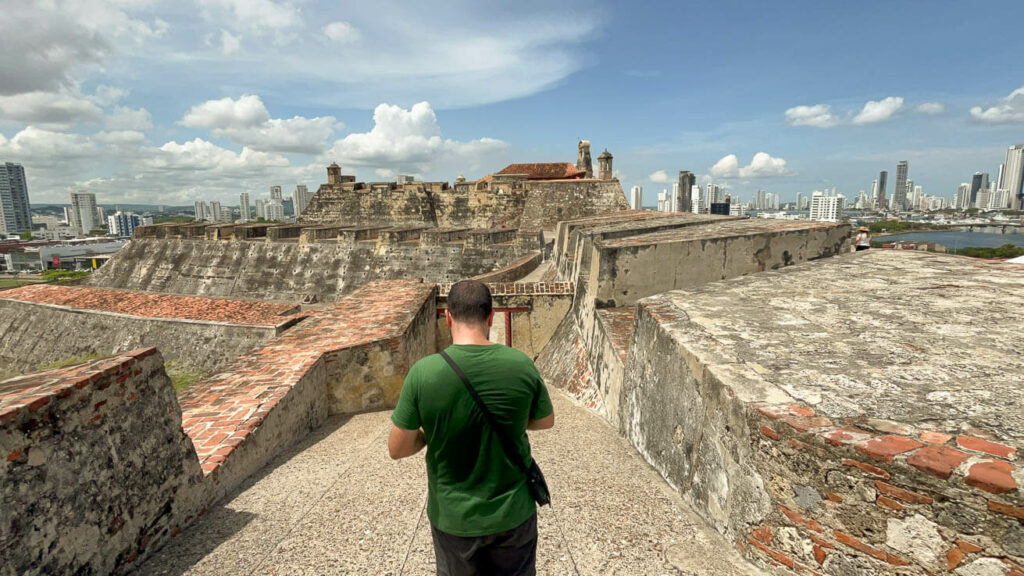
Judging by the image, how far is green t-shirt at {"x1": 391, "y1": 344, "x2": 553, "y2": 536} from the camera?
5.72 feet

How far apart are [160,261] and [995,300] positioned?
981 inches

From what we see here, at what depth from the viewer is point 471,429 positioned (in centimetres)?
176

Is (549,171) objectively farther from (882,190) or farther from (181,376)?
(882,190)

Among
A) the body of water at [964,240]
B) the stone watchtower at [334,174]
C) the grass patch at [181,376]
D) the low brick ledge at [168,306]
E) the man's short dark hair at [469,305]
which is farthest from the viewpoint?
the body of water at [964,240]

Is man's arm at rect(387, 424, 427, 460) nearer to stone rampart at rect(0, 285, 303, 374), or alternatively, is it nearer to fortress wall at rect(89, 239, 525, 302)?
stone rampart at rect(0, 285, 303, 374)

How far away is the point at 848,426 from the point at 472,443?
1.76 m

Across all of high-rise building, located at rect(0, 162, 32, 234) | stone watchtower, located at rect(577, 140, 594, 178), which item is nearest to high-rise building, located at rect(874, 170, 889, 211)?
stone watchtower, located at rect(577, 140, 594, 178)

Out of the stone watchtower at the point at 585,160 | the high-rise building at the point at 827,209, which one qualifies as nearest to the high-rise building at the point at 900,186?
the high-rise building at the point at 827,209

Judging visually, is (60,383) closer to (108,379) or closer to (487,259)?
(108,379)

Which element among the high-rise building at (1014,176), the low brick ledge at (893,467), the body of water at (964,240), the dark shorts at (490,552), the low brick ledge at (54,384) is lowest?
the body of water at (964,240)

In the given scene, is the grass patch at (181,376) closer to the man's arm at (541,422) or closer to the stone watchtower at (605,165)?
the man's arm at (541,422)

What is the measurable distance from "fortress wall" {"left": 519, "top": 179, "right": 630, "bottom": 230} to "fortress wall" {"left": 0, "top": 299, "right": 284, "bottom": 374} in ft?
51.9

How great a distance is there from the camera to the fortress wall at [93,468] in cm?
203

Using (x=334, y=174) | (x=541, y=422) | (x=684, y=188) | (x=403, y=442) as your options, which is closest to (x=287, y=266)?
(x=334, y=174)
